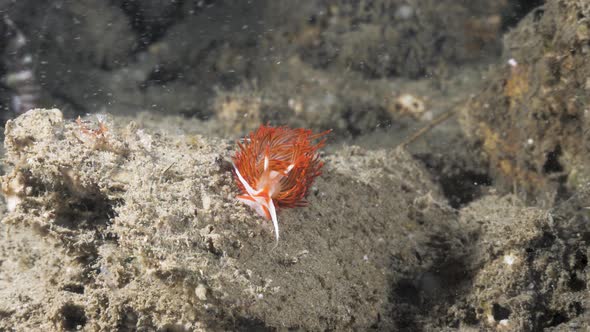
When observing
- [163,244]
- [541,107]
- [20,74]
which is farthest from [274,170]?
[20,74]

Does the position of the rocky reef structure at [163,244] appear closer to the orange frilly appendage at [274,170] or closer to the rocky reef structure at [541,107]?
the orange frilly appendage at [274,170]

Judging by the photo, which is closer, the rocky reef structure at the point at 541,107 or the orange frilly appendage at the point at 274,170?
the orange frilly appendage at the point at 274,170

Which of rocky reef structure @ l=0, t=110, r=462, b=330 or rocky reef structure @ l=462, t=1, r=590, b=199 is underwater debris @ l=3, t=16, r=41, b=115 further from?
rocky reef structure @ l=462, t=1, r=590, b=199

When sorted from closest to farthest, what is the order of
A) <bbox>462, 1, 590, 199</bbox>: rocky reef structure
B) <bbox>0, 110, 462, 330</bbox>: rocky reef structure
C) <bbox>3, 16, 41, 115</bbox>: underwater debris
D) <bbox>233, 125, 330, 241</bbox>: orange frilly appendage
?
1. <bbox>0, 110, 462, 330</bbox>: rocky reef structure
2. <bbox>233, 125, 330, 241</bbox>: orange frilly appendage
3. <bbox>462, 1, 590, 199</bbox>: rocky reef structure
4. <bbox>3, 16, 41, 115</bbox>: underwater debris

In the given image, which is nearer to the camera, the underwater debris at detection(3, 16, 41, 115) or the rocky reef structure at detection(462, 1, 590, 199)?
the rocky reef structure at detection(462, 1, 590, 199)

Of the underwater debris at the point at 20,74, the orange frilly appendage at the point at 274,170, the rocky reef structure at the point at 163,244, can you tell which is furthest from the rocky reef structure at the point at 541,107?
the underwater debris at the point at 20,74

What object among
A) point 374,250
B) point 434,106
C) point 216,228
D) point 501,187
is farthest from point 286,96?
point 216,228

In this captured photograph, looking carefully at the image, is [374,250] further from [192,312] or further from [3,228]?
[3,228]

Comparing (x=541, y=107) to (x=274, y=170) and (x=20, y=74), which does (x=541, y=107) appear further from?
(x=20, y=74)

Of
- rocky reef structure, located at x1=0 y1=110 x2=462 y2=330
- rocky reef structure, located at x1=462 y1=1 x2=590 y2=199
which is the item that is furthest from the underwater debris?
rocky reef structure, located at x1=462 y1=1 x2=590 y2=199
